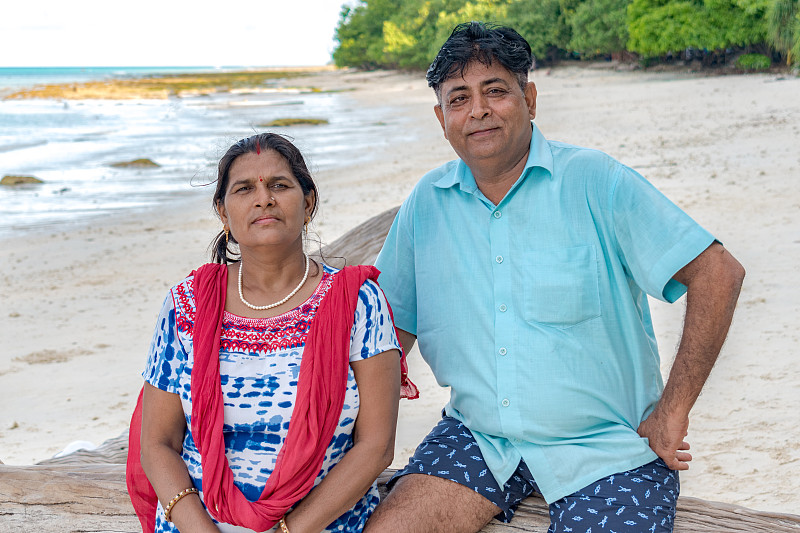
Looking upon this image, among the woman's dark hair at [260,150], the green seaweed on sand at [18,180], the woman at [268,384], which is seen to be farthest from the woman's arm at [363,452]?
the green seaweed on sand at [18,180]

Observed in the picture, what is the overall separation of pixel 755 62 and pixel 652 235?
31526 mm

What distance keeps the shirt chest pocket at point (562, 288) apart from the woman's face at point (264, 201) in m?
0.68

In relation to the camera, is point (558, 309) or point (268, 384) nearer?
point (268, 384)

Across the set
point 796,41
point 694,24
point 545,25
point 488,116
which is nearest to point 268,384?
point 488,116

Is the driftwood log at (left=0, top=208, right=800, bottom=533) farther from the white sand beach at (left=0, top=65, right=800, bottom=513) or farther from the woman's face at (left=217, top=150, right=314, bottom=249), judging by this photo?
the white sand beach at (left=0, top=65, right=800, bottom=513)

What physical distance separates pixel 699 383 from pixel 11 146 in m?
24.0

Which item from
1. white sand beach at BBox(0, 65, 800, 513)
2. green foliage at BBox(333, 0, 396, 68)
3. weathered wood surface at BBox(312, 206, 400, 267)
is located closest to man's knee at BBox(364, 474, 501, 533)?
white sand beach at BBox(0, 65, 800, 513)

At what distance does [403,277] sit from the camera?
8.05ft

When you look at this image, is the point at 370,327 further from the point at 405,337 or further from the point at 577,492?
the point at 577,492

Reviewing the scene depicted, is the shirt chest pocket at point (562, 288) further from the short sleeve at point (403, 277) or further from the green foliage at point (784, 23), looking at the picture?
the green foliage at point (784, 23)

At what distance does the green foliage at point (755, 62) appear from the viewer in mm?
29391

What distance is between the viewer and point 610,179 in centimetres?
216

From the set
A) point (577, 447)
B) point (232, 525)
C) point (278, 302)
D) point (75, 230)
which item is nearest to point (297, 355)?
point (278, 302)

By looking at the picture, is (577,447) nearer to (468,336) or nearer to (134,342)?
(468,336)
